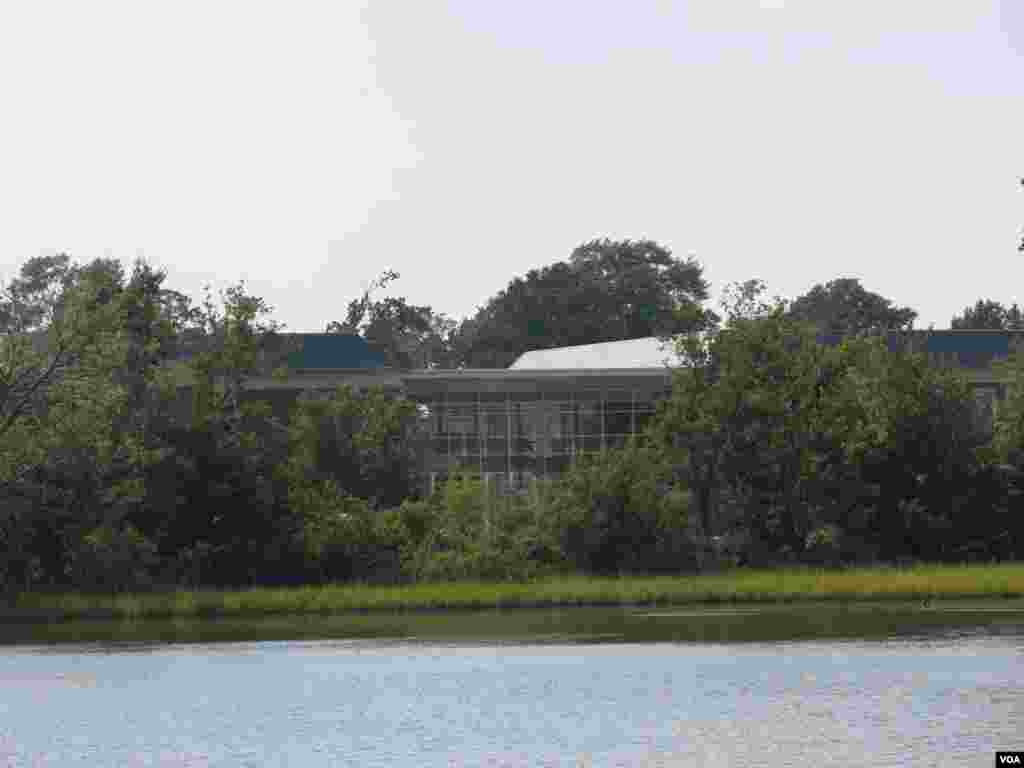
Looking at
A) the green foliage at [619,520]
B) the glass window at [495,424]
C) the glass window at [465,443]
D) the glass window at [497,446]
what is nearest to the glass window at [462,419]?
the glass window at [465,443]

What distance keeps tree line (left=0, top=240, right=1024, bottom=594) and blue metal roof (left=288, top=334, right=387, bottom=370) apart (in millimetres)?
23491

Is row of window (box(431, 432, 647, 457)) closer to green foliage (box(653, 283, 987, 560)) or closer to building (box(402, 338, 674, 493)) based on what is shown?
building (box(402, 338, 674, 493))

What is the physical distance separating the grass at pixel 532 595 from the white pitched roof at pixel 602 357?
45.4 meters

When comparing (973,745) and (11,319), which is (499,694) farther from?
(11,319)

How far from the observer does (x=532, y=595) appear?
69500 millimetres

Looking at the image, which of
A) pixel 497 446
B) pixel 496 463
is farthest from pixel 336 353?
pixel 496 463

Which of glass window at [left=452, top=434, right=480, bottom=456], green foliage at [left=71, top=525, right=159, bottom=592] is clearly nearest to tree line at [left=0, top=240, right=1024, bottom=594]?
green foliage at [left=71, top=525, right=159, bottom=592]

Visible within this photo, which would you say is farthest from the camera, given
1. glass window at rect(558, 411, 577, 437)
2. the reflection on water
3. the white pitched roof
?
the white pitched roof

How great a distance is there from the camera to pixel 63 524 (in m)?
71.9

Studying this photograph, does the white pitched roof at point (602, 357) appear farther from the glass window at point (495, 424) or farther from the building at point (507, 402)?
the glass window at point (495, 424)

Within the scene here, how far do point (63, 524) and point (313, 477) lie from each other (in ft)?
38.0

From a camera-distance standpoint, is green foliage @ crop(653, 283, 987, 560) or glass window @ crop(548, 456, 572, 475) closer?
green foliage @ crop(653, 283, 987, 560)

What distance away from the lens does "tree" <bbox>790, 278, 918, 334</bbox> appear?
536 ft

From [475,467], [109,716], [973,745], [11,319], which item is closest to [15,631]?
[11,319]
